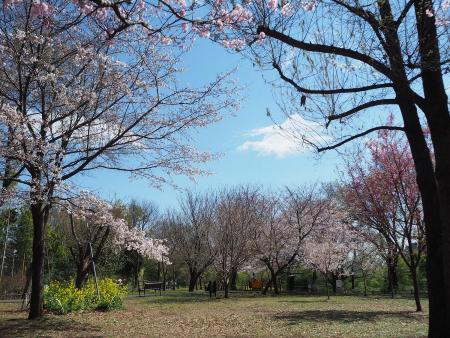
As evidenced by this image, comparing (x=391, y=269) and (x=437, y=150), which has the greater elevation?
(x=437, y=150)

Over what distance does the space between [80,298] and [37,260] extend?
8.09ft

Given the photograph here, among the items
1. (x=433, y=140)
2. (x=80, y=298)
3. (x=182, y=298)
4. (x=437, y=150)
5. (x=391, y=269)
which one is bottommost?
(x=182, y=298)

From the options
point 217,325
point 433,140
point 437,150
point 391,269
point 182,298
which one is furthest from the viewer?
point 391,269

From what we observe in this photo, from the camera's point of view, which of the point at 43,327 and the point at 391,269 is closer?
the point at 43,327

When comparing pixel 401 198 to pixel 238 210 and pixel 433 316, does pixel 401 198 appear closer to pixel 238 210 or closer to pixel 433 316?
pixel 433 316

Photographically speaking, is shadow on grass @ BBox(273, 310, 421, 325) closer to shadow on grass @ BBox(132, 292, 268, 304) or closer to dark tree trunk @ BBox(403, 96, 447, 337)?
dark tree trunk @ BBox(403, 96, 447, 337)

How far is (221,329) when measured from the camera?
32.3ft

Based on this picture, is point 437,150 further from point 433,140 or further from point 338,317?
point 338,317

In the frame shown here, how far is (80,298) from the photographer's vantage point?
1358cm

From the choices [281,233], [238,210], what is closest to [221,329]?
[238,210]

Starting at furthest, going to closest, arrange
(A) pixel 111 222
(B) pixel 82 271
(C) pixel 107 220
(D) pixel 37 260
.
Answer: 1. (B) pixel 82 271
2. (A) pixel 111 222
3. (C) pixel 107 220
4. (D) pixel 37 260

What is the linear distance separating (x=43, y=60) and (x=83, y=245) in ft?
39.6

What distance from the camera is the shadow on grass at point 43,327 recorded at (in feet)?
30.0

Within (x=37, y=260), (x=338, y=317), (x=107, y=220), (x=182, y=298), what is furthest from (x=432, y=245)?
(x=182, y=298)
